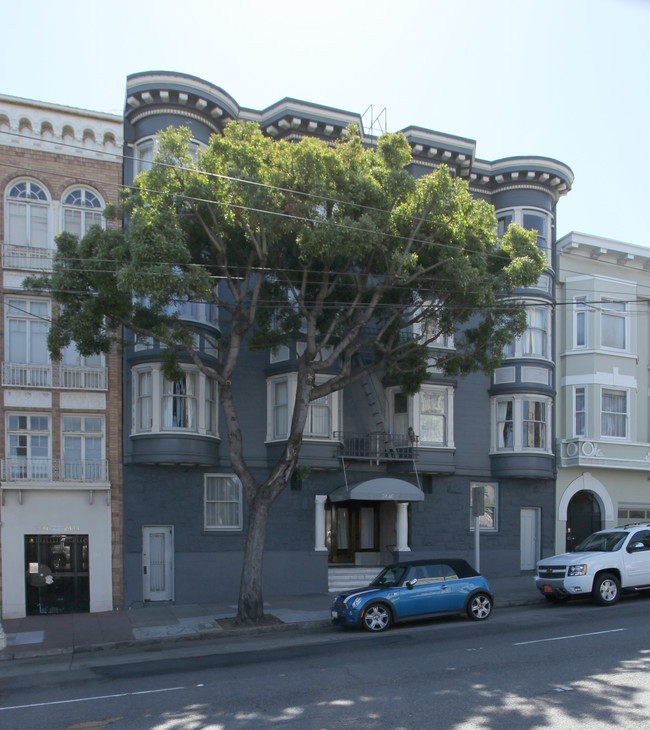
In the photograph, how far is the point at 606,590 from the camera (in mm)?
17859

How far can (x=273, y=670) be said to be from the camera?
11.7 m

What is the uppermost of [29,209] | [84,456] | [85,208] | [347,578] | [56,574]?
[85,208]

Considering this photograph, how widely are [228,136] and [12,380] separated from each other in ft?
27.5

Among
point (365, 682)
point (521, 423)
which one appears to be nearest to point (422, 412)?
point (521, 423)

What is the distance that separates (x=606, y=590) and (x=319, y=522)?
7771 mm

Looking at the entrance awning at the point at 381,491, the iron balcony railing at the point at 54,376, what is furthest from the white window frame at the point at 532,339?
the iron balcony railing at the point at 54,376

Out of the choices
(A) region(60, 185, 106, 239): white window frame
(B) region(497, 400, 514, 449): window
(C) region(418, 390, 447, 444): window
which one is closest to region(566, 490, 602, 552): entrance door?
(B) region(497, 400, 514, 449): window

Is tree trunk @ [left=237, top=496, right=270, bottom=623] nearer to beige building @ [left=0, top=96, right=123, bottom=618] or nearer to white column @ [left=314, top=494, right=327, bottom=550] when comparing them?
beige building @ [left=0, top=96, right=123, bottom=618]

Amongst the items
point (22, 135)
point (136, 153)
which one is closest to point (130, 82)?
point (136, 153)

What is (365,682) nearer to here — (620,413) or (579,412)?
(579,412)

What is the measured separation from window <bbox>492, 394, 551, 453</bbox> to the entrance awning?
164 inches

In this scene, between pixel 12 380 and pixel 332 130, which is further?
pixel 332 130

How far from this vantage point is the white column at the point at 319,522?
21.8 metres

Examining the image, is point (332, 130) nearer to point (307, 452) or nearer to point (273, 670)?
point (307, 452)
